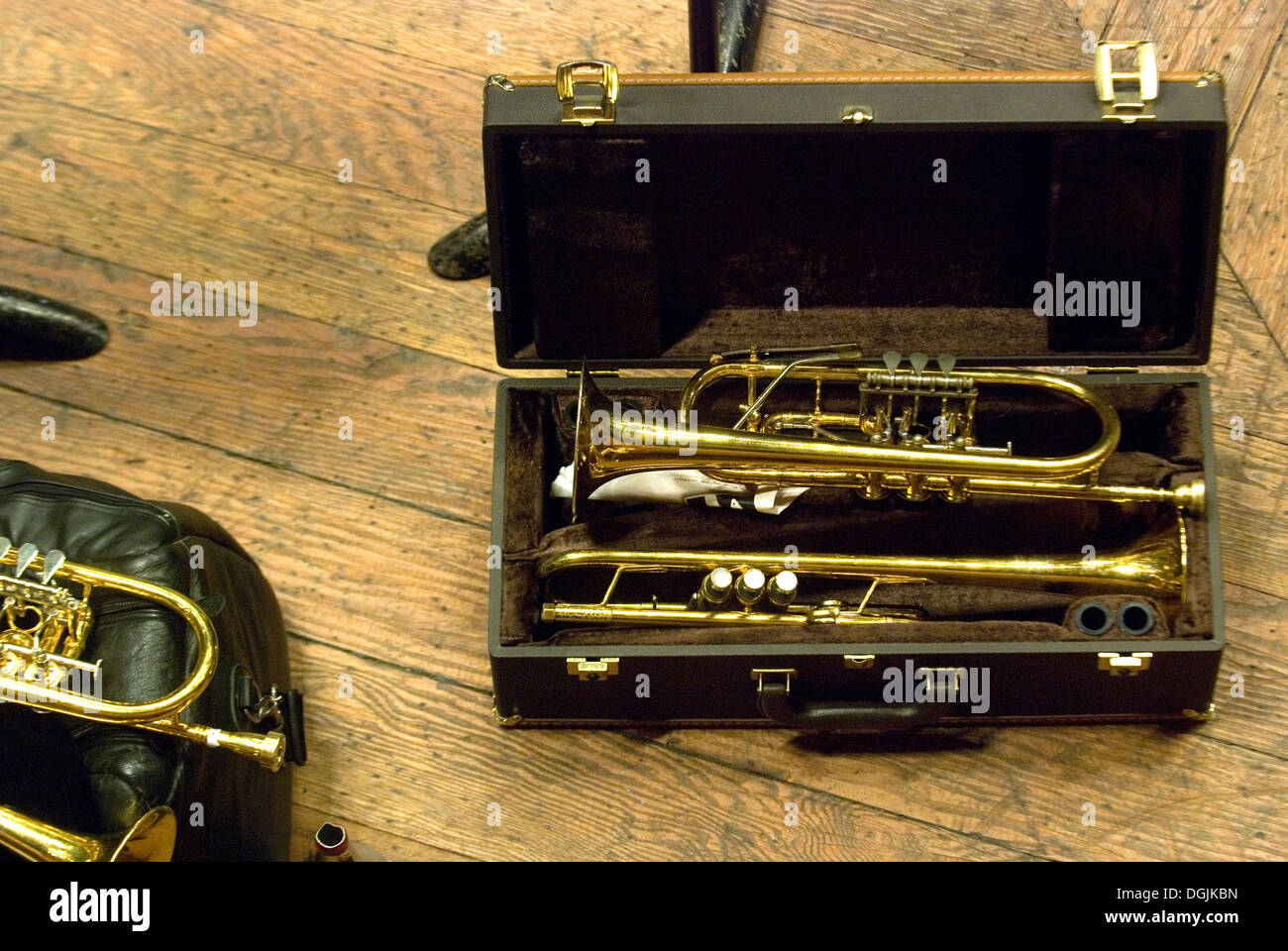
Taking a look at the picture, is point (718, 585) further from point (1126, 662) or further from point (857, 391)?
point (1126, 662)

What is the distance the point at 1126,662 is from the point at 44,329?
2201 millimetres

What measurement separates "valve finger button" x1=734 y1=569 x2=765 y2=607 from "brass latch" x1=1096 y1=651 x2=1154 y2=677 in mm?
567

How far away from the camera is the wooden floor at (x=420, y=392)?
253cm

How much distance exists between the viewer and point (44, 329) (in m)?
2.90

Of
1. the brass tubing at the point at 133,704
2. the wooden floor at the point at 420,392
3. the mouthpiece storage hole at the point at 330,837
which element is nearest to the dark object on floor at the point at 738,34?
the wooden floor at the point at 420,392

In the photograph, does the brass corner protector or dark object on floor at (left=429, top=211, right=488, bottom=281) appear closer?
the brass corner protector

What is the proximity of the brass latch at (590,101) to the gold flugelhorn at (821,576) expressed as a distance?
750 millimetres

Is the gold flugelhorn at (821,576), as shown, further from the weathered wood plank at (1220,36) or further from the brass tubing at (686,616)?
the weathered wood plank at (1220,36)

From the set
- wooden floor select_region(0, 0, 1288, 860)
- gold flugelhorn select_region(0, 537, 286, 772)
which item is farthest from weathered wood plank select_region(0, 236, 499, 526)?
gold flugelhorn select_region(0, 537, 286, 772)

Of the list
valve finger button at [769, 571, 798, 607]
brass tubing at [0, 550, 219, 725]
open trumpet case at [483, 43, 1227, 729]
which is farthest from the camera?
valve finger button at [769, 571, 798, 607]

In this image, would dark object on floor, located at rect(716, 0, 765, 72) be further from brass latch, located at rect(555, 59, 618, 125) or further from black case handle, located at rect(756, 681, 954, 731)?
black case handle, located at rect(756, 681, 954, 731)

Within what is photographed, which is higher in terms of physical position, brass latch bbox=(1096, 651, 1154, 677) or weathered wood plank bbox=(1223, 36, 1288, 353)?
weathered wood plank bbox=(1223, 36, 1288, 353)

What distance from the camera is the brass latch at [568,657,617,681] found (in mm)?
2354

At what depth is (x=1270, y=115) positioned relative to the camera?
9.76 feet
